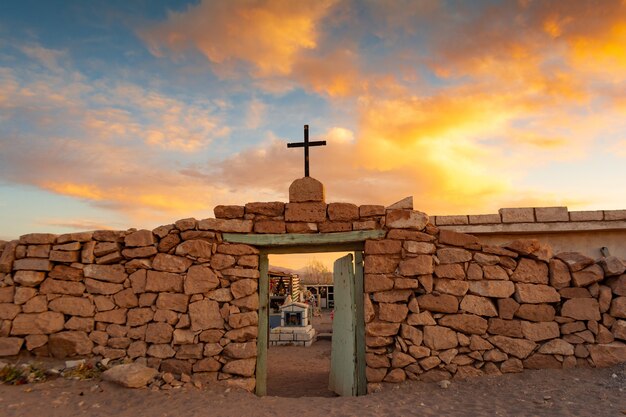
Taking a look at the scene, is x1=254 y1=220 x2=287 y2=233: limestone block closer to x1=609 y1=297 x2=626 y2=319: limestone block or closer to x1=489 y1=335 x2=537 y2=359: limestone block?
x1=489 y1=335 x2=537 y2=359: limestone block

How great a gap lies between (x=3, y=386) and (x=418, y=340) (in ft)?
18.4

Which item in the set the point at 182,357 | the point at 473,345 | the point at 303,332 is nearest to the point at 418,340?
the point at 473,345

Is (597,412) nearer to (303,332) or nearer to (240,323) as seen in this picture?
(240,323)

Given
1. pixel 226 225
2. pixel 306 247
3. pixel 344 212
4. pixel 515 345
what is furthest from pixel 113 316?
pixel 515 345

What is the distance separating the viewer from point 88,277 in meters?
6.62

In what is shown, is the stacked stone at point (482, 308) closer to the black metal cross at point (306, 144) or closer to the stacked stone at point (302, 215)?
the stacked stone at point (302, 215)

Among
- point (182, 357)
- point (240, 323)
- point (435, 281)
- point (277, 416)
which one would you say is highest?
point (435, 281)

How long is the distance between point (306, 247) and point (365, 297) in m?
1.19

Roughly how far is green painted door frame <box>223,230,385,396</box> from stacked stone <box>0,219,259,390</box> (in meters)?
0.16

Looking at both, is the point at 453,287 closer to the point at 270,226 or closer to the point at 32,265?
the point at 270,226

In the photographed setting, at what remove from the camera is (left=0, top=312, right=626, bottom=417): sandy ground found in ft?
16.8

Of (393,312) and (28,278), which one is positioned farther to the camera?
(28,278)

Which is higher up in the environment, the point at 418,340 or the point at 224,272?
the point at 224,272

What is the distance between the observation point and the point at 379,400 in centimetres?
571
